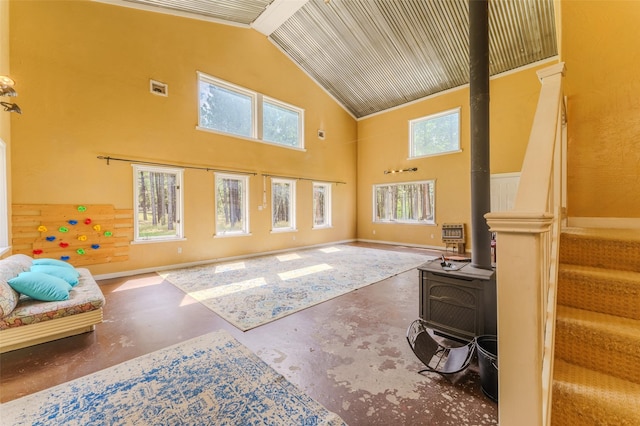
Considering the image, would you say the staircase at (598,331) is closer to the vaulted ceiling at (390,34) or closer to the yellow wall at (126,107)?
the vaulted ceiling at (390,34)

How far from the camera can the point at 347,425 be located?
1483 millimetres

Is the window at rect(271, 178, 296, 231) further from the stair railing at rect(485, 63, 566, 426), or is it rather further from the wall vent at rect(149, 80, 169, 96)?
the stair railing at rect(485, 63, 566, 426)

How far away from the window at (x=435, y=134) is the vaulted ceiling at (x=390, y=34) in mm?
725

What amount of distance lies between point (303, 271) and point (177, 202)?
298cm

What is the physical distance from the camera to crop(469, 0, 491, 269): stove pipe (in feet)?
7.71

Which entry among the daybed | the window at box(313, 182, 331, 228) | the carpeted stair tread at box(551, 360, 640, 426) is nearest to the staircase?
the carpeted stair tread at box(551, 360, 640, 426)

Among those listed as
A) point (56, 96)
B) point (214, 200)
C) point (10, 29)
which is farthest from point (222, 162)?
point (10, 29)

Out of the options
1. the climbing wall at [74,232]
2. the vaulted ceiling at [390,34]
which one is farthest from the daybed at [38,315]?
the vaulted ceiling at [390,34]

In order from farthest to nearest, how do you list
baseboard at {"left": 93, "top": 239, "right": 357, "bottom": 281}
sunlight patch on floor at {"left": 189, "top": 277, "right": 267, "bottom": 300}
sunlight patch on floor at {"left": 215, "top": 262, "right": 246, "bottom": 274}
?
sunlight patch on floor at {"left": 215, "top": 262, "right": 246, "bottom": 274} → baseboard at {"left": 93, "top": 239, "right": 357, "bottom": 281} → sunlight patch on floor at {"left": 189, "top": 277, "right": 267, "bottom": 300}

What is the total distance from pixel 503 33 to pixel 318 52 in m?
4.15

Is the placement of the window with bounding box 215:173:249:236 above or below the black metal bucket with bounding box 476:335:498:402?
above

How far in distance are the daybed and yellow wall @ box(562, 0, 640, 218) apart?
4528 millimetres

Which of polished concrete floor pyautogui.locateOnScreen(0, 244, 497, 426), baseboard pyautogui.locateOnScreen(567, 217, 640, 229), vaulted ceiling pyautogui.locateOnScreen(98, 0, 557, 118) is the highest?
vaulted ceiling pyautogui.locateOnScreen(98, 0, 557, 118)

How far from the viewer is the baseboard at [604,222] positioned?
1.94m
